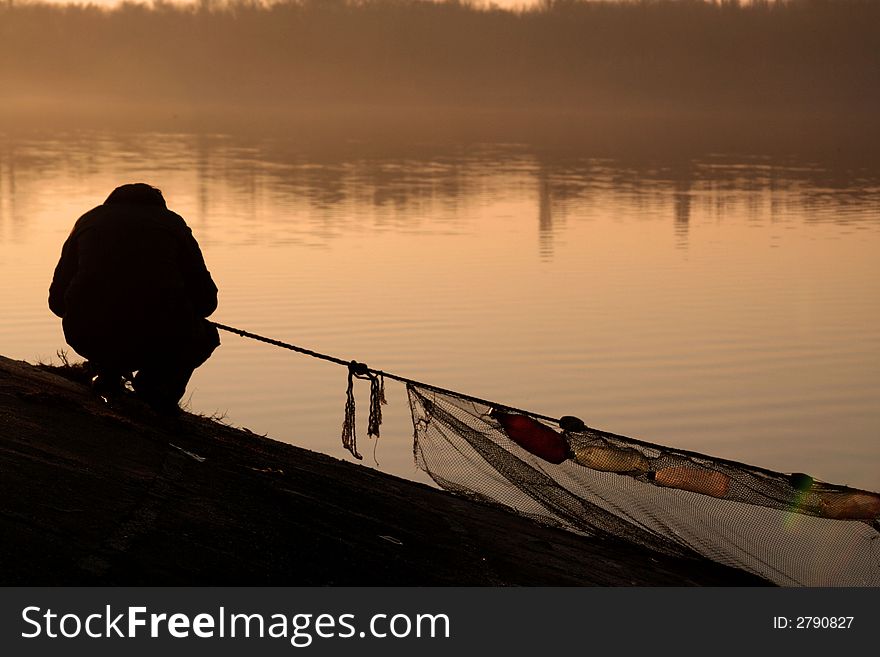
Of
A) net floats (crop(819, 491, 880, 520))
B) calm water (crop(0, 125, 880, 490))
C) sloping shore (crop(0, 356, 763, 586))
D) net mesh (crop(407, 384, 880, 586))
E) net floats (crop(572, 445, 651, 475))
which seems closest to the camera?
sloping shore (crop(0, 356, 763, 586))

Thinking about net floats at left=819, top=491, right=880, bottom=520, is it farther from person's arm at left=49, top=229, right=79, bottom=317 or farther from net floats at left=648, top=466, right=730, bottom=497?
person's arm at left=49, top=229, right=79, bottom=317

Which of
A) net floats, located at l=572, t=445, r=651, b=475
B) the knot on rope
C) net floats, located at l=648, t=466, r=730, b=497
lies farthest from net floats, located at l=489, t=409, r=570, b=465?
the knot on rope

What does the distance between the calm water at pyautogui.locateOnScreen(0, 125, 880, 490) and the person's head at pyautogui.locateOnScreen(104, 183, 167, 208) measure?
7.06 metres

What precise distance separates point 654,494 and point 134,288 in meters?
3.62

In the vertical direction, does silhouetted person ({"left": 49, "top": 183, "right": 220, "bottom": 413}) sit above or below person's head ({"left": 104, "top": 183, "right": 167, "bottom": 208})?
below

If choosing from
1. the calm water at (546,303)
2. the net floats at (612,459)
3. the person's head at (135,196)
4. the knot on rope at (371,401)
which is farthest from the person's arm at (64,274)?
the calm water at (546,303)

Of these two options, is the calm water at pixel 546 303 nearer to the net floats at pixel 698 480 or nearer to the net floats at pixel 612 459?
the net floats at pixel 612 459

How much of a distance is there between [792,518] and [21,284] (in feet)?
81.2

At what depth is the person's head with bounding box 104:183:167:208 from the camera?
9.52m

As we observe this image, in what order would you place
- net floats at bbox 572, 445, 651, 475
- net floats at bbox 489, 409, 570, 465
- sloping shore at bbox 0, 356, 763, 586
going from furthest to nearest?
1. net floats at bbox 489, 409, 570, 465
2. net floats at bbox 572, 445, 651, 475
3. sloping shore at bbox 0, 356, 763, 586

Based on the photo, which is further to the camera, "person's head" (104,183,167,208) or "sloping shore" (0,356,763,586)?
"person's head" (104,183,167,208)

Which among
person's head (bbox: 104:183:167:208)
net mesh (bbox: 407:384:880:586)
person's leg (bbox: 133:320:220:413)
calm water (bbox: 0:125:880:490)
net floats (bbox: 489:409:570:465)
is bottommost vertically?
calm water (bbox: 0:125:880:490)

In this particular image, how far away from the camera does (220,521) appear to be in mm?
8000
